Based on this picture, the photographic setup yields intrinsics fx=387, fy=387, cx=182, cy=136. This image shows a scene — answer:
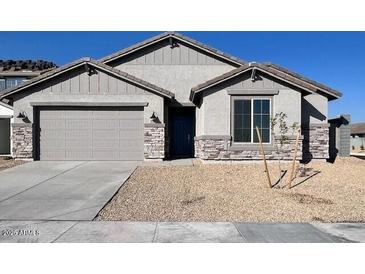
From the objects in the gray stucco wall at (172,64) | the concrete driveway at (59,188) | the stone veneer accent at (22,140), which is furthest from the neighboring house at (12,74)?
the gray stucco wall at (172,64)

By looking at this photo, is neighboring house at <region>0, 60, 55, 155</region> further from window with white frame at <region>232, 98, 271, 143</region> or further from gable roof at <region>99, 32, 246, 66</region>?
window with white frame at <region>232, 98, 271, 143</region>

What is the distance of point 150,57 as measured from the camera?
1986cm

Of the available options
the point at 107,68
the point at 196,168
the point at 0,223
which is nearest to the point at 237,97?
the point at 196,168

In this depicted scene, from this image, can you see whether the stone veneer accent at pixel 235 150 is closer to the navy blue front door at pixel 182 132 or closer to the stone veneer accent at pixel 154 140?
the stone veneer accent at pixel 154 140

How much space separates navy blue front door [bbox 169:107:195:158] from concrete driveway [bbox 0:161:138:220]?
13.8 feet

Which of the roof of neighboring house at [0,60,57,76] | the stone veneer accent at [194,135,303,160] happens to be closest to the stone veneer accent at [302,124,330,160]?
the stone veneer accent at [194,135,303,160]

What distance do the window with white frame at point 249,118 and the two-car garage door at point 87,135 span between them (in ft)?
14.1

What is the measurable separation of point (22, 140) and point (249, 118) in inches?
390

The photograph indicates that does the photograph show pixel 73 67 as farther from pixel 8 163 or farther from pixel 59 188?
pixel 59 188

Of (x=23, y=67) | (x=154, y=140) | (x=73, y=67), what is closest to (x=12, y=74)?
(x=23, y=67)

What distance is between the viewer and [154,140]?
1712 cm

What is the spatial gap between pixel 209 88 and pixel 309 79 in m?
5.10

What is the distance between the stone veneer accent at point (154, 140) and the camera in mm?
17094
